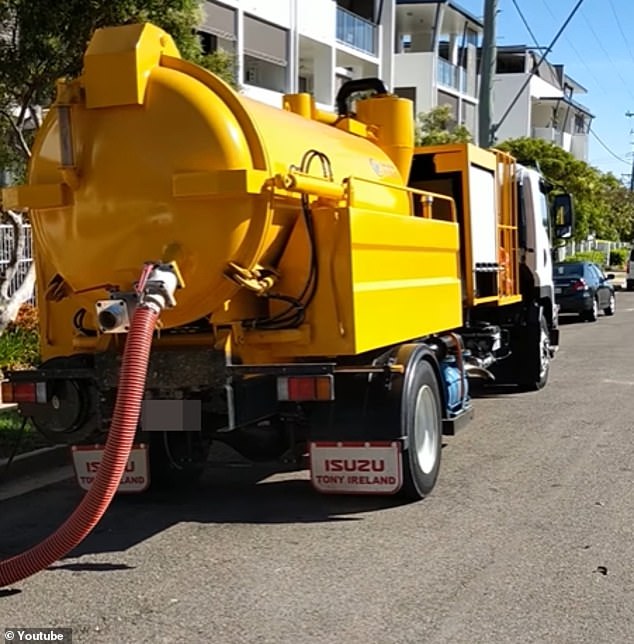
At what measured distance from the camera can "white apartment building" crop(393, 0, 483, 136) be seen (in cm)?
4519

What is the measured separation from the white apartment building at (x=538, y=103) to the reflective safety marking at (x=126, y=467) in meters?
52.0

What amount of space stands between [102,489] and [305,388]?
5.15ft

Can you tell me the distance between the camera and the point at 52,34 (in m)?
10.4

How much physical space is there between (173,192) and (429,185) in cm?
432

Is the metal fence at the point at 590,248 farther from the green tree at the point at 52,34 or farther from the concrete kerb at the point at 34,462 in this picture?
the concrete kerb at the point at 34,462

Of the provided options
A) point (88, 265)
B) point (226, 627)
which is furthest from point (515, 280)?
point (226, 627)

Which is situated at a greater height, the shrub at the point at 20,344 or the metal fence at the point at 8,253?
the metal fence at the point at 8,253

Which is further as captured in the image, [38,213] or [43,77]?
[43,77]

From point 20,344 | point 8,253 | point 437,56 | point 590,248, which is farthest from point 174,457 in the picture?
point 590,248

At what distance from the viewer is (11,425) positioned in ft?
30.3

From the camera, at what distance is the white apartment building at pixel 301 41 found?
26516 millimetres

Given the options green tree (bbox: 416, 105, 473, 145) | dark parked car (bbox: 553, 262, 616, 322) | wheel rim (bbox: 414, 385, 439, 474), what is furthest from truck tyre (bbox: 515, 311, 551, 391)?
green tree (bbox: 416, 105, 473, 145)

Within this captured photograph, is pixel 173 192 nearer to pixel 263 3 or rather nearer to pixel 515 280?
pixel 515 280

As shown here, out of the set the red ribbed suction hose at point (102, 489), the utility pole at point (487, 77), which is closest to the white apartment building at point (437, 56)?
the utility pole at point (487, 77)
